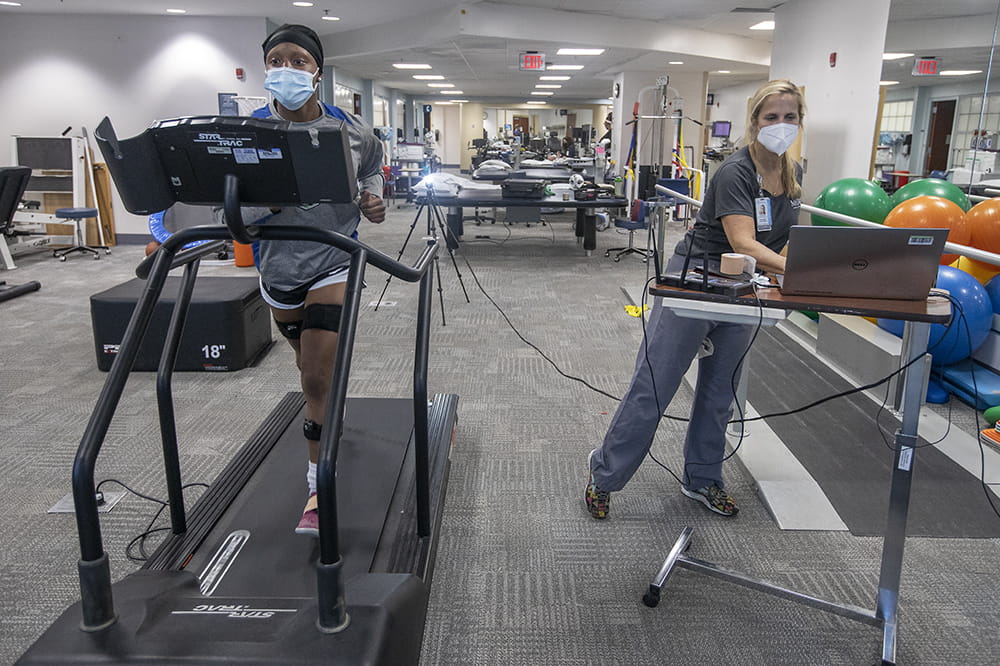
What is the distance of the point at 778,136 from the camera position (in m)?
2.04

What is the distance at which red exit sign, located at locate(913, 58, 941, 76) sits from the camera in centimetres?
676

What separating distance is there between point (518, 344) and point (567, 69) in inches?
417

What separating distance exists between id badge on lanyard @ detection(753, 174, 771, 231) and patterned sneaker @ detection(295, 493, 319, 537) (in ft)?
5.15

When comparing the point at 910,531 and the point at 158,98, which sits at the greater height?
the point at 158,98

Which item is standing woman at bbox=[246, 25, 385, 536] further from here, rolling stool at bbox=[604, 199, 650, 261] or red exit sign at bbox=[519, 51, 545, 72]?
red exit sign at bbox=[519, 51, 545, 72]

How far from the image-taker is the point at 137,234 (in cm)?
879

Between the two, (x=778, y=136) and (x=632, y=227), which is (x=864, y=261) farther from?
(x=632, y=227)

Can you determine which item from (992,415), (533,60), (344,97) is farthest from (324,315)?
(344,97)

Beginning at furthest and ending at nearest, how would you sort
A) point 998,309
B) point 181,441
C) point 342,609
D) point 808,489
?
point 998,309
point 181,441
point 808,489
point 342,609

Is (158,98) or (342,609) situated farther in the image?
(158,98)

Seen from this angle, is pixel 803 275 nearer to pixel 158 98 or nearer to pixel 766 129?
pixel 766 129

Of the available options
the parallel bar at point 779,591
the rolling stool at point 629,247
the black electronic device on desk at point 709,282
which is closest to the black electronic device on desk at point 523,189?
the rolling stool at point 629,247

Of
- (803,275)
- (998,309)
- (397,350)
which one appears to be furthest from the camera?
(397,350)

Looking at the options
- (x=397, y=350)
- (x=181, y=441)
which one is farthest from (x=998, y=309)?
(x=181, y=441)
